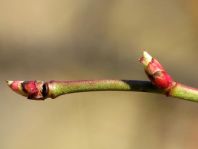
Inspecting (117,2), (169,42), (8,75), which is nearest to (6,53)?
(8,75)

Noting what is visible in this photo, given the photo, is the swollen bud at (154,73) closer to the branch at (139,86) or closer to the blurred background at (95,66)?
the branch at (139,86)

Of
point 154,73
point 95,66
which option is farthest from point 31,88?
point 95,66

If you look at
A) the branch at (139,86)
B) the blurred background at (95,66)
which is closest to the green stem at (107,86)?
the branch at (139,86)

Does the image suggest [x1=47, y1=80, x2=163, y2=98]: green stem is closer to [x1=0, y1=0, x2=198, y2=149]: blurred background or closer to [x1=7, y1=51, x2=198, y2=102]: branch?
[x1=7, y1=51, x2=198, y2=102]: branch

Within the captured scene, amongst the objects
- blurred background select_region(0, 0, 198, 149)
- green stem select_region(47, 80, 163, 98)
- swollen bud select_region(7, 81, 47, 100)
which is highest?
blurred background select_region(0, 0, 198, 149)

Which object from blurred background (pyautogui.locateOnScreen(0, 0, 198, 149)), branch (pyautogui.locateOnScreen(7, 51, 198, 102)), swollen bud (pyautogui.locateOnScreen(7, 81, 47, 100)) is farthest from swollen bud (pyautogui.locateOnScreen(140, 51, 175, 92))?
blurred background (pyautogui.locateOnScreen(0, 0, 198, 149))

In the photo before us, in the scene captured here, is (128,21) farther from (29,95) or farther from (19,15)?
(29,95)
